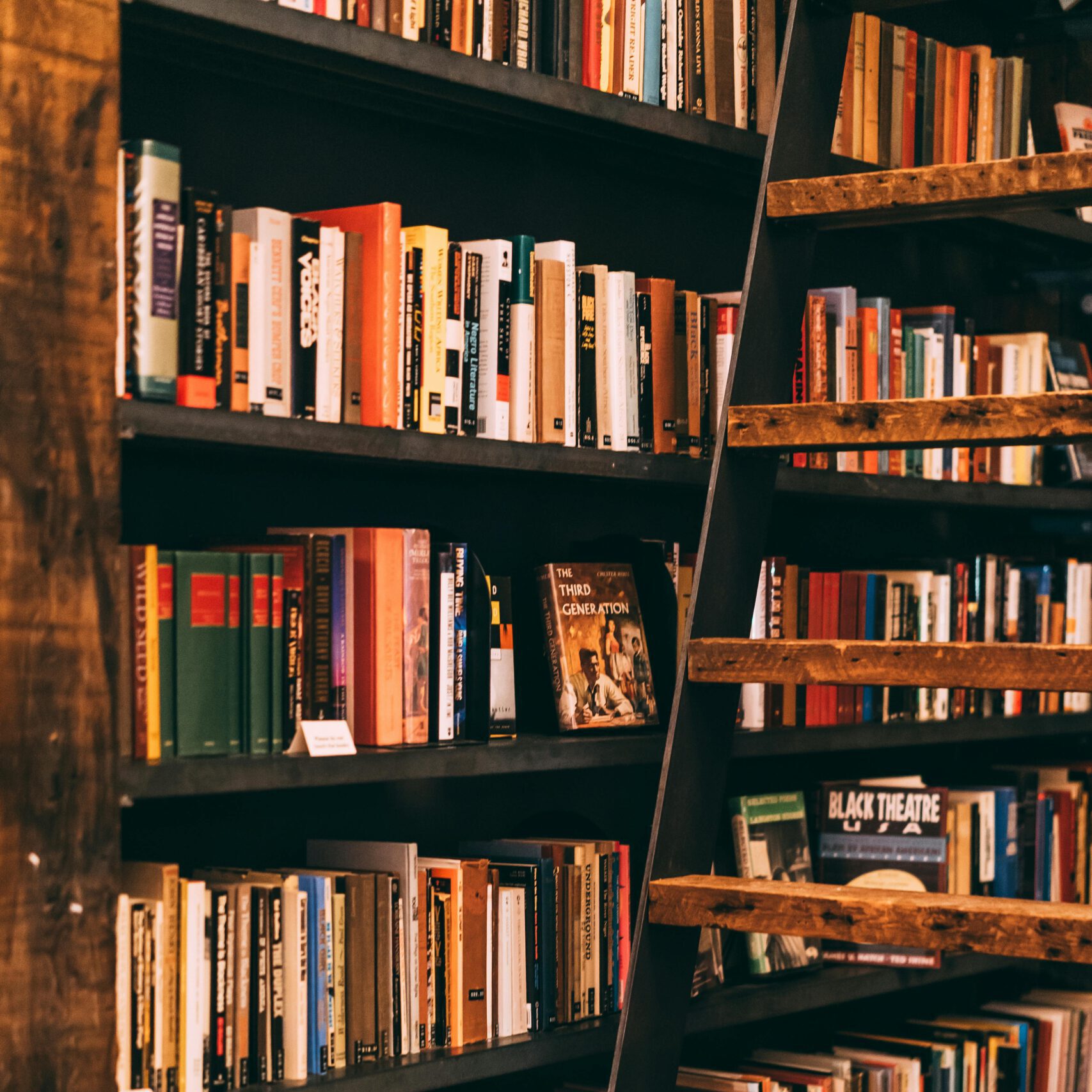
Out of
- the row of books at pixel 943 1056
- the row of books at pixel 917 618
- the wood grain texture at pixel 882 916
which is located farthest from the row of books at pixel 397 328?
the row of books at pixel 943 1056

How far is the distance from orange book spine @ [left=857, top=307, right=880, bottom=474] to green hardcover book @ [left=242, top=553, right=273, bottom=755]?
1.15 m

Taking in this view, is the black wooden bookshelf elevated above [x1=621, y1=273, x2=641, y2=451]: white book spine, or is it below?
below

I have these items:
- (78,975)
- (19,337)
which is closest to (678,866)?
(78,975)

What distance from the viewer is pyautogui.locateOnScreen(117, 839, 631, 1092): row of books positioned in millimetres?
1720

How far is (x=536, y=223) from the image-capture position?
97.6 inches

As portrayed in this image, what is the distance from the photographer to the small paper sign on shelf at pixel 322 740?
1824 mm

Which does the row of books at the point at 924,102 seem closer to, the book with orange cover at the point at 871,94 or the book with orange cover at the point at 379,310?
the book with orange cover at the point at 871,94

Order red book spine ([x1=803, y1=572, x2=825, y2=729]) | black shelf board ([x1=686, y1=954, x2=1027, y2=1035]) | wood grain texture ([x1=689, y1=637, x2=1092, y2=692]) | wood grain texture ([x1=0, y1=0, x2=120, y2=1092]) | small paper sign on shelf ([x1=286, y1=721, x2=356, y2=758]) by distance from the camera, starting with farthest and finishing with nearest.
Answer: red book spine ([x1=803, y1=572, x2=825, y2=729])
black shelf board ([x1=686, y1=954, x2=1027, y2=1035])
small paper sign on shelf ([x1=286, y1=721, x2=356, y2=758])
wood grain texture ([x1=689, y1=637, x2=1092, y2=692])
wood grain texture ([x1=0, y1=0, x2=120, y2=1092])

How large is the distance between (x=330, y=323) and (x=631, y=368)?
52 cm

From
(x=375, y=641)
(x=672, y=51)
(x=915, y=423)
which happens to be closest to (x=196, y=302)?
(x=375, y=641)

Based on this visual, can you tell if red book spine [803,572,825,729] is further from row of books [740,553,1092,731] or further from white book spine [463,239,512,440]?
white book spine [463,239,512,440]

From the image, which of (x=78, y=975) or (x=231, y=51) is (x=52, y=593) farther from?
(x=231, y=51)

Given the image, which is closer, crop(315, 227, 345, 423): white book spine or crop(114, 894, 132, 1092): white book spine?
crop(114, 894, 132, 1092): white book spine

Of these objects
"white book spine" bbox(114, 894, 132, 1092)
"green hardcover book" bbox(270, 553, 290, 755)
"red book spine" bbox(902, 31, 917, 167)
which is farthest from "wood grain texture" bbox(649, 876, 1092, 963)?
"red book spine" bbox(902, 31, 917, 167)
